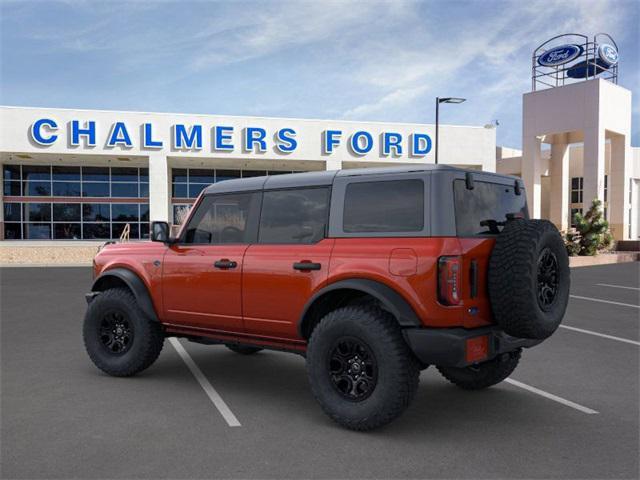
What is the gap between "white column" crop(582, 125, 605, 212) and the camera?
106 feet

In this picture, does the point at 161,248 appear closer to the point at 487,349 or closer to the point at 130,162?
the point at 487,349

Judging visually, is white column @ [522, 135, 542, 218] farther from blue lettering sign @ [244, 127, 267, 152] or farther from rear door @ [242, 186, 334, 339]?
rear door @ [242, 186, 334, 339]

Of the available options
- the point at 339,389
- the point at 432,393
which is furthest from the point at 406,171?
the point at 432,393

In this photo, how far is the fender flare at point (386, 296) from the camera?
14.1ft

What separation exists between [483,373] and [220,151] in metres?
27.6

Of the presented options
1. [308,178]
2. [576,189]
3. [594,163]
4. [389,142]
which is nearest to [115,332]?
[308,178]

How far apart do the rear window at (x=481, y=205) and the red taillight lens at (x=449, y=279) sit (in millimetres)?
317

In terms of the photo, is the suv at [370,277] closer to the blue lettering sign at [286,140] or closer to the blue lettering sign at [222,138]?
the blue lettering sign at [222,138]

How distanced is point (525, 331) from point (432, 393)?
5.00 ft

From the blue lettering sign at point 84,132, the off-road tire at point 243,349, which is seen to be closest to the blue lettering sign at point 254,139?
the blue lettering sign at point 84,132

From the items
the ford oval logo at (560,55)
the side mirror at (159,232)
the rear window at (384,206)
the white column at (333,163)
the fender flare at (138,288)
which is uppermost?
the ford oval logo at (560,55)

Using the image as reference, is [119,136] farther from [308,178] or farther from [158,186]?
[308,178]

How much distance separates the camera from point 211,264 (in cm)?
552

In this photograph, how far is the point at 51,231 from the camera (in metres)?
34.6
